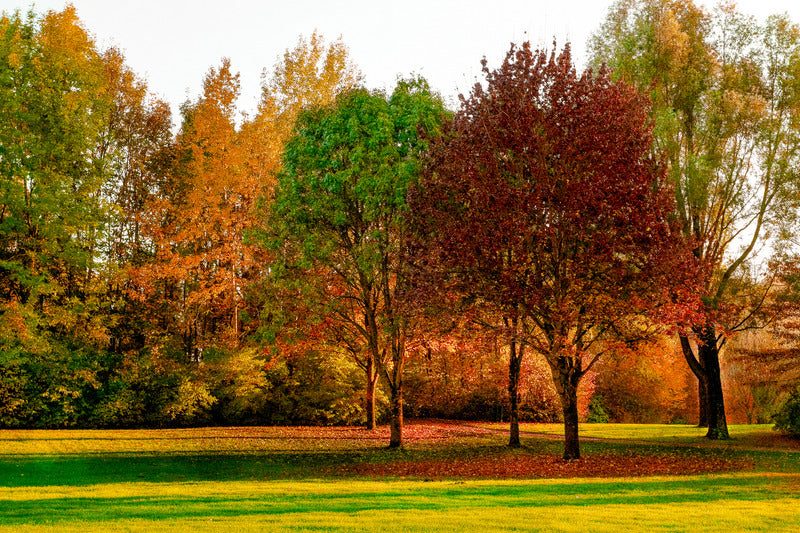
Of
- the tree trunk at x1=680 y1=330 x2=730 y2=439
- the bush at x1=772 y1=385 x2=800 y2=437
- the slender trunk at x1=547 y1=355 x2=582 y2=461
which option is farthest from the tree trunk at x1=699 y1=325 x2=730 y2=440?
the slender trunk at x1=547 y1=355 x2=582 y2=461

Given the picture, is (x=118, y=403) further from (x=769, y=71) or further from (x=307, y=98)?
(x=769, y=71)

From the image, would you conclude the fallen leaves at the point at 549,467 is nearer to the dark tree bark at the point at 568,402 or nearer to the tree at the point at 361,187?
the dark tree bark at the point at 568,402

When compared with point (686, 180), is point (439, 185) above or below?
below

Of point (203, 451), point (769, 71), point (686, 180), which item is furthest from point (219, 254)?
point (769, 71)

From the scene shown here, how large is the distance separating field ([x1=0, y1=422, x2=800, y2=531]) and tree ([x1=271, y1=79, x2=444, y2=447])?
14.5 feet

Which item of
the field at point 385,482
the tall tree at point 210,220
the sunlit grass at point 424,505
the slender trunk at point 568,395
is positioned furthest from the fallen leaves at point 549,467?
the tall tree at point 210,220

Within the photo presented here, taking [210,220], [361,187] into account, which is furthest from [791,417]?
[210,220]

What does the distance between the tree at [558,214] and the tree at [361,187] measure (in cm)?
224

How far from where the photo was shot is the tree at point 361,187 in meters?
18.1

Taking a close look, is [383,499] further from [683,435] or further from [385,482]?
[683,435]

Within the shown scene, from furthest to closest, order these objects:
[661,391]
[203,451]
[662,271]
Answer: [661,391]
[203,451]
[662,271]

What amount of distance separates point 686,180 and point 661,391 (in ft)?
58.8

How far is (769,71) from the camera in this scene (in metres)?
22.7

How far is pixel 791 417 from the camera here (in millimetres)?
21953
